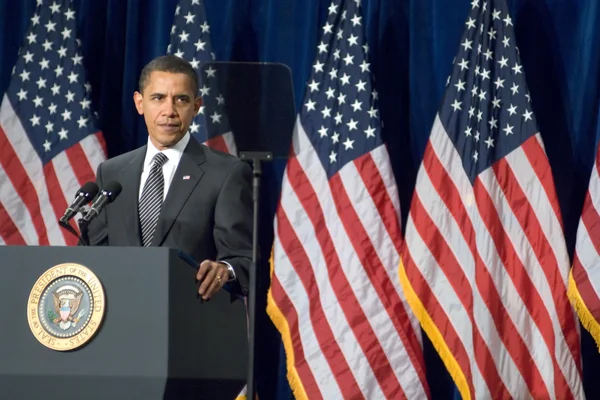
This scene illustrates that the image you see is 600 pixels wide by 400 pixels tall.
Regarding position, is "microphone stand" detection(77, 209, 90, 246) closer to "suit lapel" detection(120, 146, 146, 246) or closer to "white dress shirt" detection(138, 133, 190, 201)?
"suit lapel" detection(120, 146, 146, 246)

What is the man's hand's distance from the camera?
2.51m

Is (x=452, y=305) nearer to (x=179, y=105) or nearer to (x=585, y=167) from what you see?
(x=585, y=167)

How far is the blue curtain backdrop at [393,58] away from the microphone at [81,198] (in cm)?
274

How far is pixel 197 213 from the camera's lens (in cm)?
301

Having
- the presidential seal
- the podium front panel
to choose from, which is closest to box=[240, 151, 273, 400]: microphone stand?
the podium front panel

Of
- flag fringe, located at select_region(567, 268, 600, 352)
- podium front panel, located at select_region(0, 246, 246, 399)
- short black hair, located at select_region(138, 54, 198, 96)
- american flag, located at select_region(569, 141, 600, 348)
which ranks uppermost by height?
short black hair, located at select_region(138, 54, 198, 96)

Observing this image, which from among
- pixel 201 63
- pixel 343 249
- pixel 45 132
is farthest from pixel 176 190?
pixel 45 132

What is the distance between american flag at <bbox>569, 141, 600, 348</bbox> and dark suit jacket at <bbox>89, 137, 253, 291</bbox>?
2.00 meters

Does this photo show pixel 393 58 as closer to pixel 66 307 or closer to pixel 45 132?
pixel 45 132

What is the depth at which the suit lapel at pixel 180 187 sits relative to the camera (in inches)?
117

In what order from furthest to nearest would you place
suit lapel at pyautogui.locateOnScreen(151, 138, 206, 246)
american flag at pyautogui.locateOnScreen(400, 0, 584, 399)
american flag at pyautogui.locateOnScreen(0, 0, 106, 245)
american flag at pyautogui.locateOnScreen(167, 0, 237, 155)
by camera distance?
american flag at pyautogui.locateOnScreen(0, 0, 106, 245)
american flag at pyautogui.locateOnScreen(167, 0, 237, 155)
american flag at pyautogui.locateOnScreen(400, 0, 584, 399)
suit lapel at pyautogui.locateOnScreen(151, 138, 206, 246)

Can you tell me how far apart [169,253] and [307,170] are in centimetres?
276

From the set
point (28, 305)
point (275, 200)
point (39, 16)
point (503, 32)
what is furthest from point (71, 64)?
point (28, 305)

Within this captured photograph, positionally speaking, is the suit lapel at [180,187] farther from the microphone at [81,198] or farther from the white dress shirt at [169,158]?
the microphone at [81,198]
